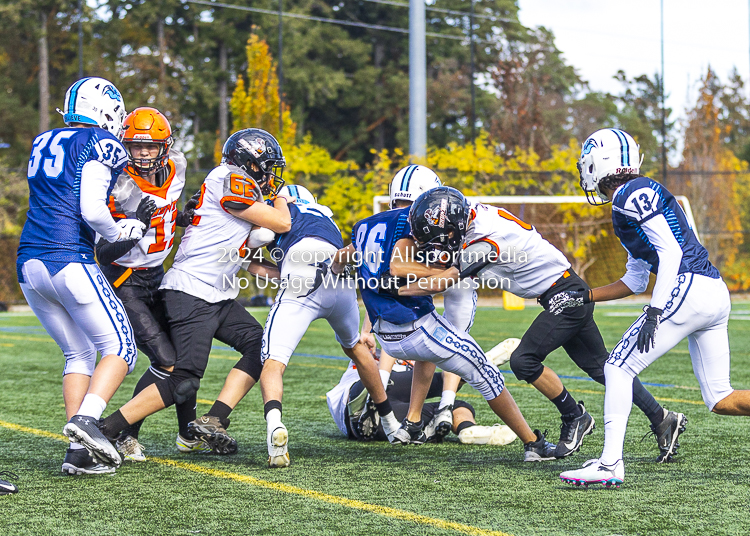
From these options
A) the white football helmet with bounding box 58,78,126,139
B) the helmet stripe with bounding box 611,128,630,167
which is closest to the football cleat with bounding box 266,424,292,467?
Answer: the white football helmet with bounding box 58,78,126,139

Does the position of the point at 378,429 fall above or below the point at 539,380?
below

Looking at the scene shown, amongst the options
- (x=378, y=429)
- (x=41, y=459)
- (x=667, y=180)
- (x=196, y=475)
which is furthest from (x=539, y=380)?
(x=667, y=180)

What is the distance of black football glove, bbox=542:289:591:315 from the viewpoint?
4461mm


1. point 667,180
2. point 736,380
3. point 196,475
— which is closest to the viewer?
Answer: point 196,475

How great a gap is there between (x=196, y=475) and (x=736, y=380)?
17.6 ft

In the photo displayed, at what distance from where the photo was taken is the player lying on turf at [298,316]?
4.58 m

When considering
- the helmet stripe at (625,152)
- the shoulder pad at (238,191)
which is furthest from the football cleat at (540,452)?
the shoulder pad at (238,191)

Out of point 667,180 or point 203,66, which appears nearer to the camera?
point 667,180

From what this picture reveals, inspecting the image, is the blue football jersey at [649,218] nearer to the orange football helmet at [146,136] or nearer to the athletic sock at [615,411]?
the athletic sock at [615,411]

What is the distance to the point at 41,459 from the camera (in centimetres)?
466

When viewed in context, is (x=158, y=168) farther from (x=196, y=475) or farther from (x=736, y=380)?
(x=736, y=380)

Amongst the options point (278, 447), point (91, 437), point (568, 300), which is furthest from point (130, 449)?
point (568, 300)

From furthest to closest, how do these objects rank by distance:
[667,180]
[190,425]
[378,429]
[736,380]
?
[667,180] < [736,380] < [378,429] < [190,425]

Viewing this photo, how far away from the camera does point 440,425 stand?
520 centimetres
